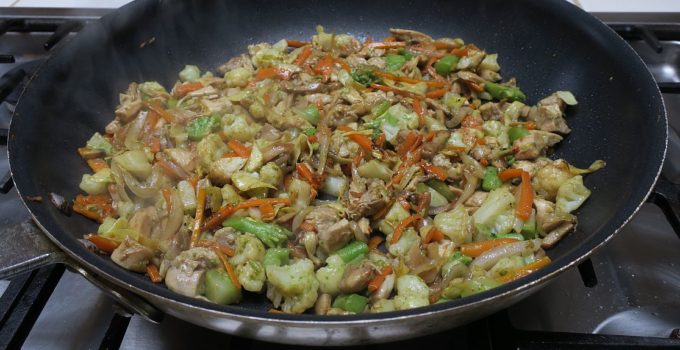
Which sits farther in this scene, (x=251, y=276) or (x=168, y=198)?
(x=168, y=198)

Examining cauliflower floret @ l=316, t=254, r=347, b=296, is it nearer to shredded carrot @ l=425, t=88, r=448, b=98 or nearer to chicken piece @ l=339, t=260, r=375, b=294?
chicken piece @ l=339, t=260, r=375, b=294

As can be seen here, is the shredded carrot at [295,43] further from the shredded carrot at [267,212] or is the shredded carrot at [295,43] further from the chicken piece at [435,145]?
the shredded carrot at [267,212]

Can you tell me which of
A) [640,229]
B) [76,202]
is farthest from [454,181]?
[76,202]

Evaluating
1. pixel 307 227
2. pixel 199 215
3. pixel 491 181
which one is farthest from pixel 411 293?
pixel 199 215

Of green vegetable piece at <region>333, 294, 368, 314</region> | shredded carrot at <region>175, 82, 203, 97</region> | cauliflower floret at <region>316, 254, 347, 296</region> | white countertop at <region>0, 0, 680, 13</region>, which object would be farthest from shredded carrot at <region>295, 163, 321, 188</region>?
white countertop at <region>0, 0, 680, 13</region>

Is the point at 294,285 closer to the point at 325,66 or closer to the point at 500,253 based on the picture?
the point at 500,253

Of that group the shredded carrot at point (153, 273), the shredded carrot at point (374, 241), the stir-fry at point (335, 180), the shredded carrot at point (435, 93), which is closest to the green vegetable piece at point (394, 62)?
the stir-fry at point (335, 180)
